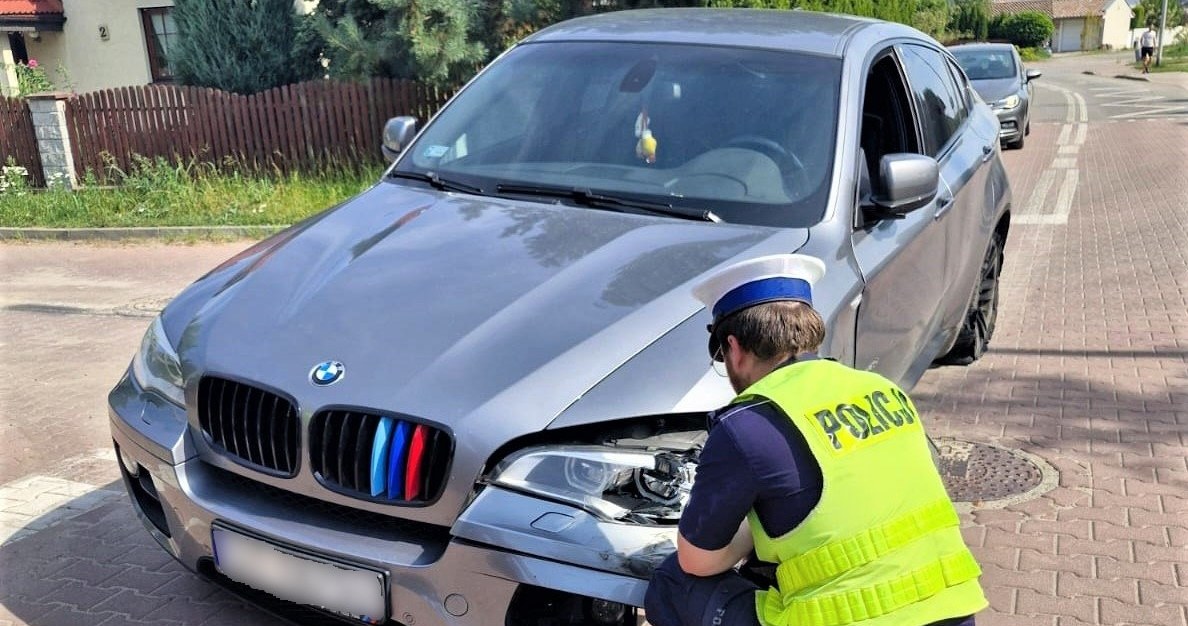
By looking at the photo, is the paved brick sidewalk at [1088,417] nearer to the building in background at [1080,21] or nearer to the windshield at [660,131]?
the windshield at [660,131]

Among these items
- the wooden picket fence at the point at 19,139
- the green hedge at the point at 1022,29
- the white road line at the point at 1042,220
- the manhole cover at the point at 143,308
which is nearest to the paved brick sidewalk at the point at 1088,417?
the white road line at the point at 1042,220

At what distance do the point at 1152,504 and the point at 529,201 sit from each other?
2721mm

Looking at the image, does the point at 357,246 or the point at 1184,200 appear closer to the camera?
the point at 357,246

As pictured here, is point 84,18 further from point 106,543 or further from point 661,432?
point 661,432

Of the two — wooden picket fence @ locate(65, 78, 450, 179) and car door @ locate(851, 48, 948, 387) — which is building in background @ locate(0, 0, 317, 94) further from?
car door @ locate(851, 48, 948, 387)

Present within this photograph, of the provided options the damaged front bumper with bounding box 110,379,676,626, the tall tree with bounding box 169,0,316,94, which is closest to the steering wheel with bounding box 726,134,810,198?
the damaged front bumper with bounding box 110,379,676,626

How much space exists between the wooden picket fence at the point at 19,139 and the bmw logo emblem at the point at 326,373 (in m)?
12.3

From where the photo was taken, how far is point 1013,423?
503cm

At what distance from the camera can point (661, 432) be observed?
2533 millimetres

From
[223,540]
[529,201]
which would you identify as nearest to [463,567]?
[223,540]

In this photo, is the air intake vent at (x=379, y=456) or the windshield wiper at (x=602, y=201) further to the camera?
the windshield wiper at (x=602, y=201)

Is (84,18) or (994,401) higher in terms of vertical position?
(84,18)

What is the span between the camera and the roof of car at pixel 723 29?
12.9 feet

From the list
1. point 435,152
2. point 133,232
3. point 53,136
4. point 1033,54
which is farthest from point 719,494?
point 1033,54
